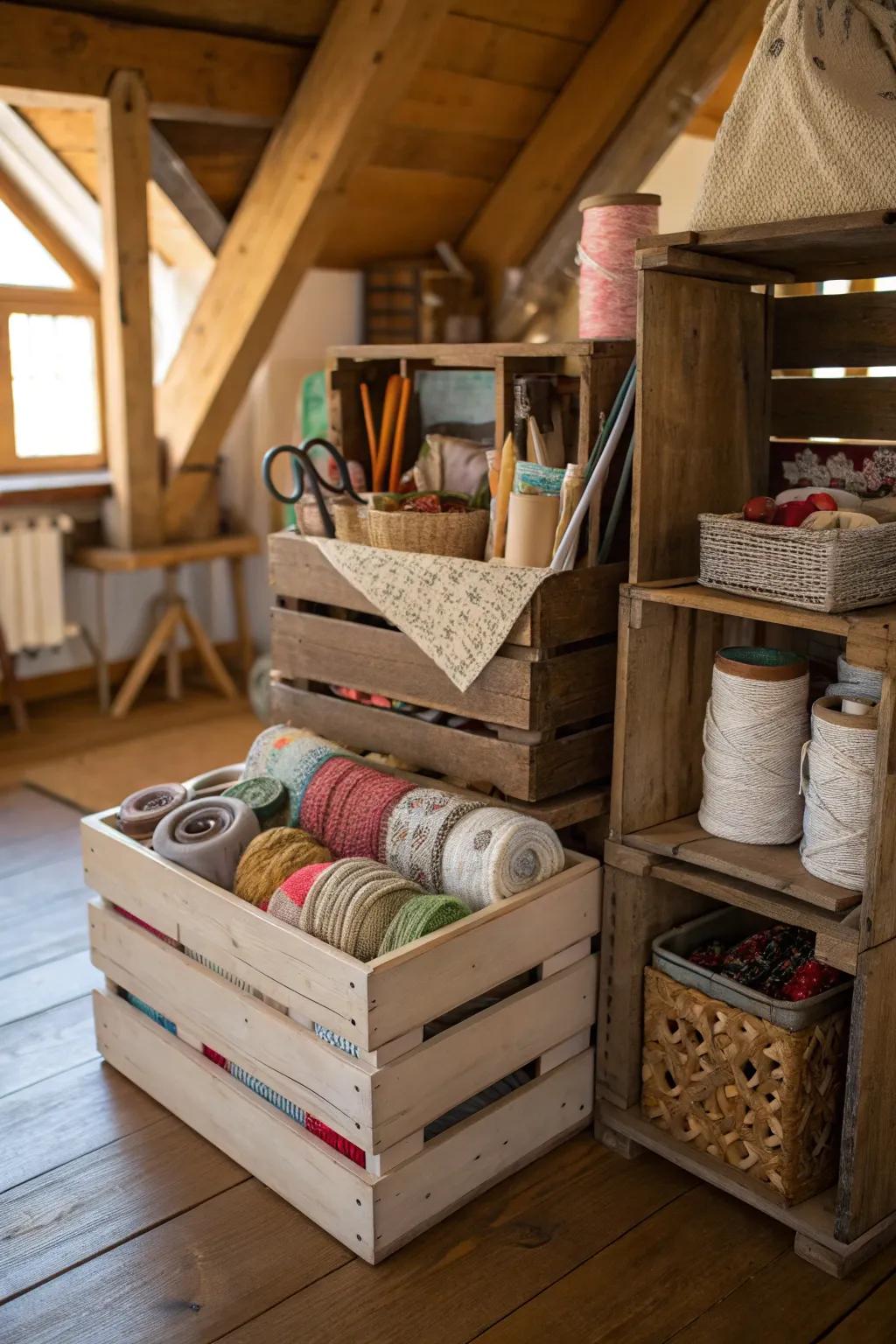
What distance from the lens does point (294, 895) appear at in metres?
1.72

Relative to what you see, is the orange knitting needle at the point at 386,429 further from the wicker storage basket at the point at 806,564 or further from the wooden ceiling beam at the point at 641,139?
the wooden ceiling beam at the point at 641,139

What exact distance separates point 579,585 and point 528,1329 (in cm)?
96

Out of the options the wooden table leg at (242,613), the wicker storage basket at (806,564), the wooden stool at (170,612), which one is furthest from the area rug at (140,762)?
the wicker storage basket at (806,564)

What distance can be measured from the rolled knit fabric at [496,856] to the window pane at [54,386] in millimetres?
2944

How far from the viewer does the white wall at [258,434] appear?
170 inches

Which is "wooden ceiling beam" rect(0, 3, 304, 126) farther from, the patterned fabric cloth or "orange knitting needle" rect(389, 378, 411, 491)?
the patterned fabric cloth

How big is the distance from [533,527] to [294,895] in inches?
24.6

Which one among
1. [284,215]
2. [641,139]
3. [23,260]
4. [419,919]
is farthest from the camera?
[23,260]

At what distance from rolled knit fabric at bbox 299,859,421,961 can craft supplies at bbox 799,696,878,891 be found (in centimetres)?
54

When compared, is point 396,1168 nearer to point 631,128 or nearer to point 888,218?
point 888,218

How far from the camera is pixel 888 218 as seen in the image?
4.75 feet

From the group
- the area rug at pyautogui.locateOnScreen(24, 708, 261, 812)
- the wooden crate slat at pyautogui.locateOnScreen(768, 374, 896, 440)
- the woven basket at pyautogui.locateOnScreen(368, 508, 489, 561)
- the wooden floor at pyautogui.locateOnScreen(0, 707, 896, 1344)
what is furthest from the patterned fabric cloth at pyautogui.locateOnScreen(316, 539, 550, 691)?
the area rug at pyautogui.locateOnScreen(24, 708, 261, 812)

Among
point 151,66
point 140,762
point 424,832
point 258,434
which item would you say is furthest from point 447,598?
point 258,434

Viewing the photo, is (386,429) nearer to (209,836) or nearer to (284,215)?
(209,836)
